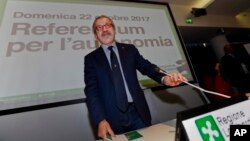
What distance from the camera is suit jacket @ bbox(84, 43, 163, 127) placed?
3.88 feet

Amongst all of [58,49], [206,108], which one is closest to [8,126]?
[58,49]

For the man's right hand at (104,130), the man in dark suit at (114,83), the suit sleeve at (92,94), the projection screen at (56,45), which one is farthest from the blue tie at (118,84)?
the projection screen at (56,45)

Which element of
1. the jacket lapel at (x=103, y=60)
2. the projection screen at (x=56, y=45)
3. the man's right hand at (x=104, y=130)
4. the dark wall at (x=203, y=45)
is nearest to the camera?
the man's right hand at (x=104, y=130)

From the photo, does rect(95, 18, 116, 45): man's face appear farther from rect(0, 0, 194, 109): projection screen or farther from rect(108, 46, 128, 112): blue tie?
rect(0, 0, 194, 109): projection screen

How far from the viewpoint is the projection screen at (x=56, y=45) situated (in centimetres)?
168

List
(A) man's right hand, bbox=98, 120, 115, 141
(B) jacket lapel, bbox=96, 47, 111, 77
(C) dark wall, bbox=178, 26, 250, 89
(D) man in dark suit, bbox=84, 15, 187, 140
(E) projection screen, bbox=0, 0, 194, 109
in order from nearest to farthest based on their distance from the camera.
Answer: (A) man's right hand, bbox=98, 120, 115, 141 < (D) man in dark suit, bbox=84, 15, 187, 140 < (B) jacket lapel, bbox=96, 47, 111, 77 < (E) projection screen, bbox=0, 0, 194, 109 < (C) dark wall, bbox=178, 26, 250, 89

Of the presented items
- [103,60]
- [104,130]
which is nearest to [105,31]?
[103,60]

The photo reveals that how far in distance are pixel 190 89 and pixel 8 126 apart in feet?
6.43

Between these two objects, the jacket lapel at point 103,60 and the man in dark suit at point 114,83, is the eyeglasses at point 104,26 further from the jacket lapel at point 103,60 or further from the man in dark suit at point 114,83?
the jacket lapel at point 103,60

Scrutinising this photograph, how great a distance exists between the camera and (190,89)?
2459mm

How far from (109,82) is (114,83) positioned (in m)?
0.04

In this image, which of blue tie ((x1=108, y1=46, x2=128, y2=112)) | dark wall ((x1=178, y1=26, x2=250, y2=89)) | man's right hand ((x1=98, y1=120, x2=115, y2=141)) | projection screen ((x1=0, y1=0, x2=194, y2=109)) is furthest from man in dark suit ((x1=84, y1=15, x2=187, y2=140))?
dark wall ((x1=178, y1=26, x2=250, y2=89))

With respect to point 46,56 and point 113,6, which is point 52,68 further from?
point 113,6

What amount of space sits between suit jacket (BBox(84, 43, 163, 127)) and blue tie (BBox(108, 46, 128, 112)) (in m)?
0.03
